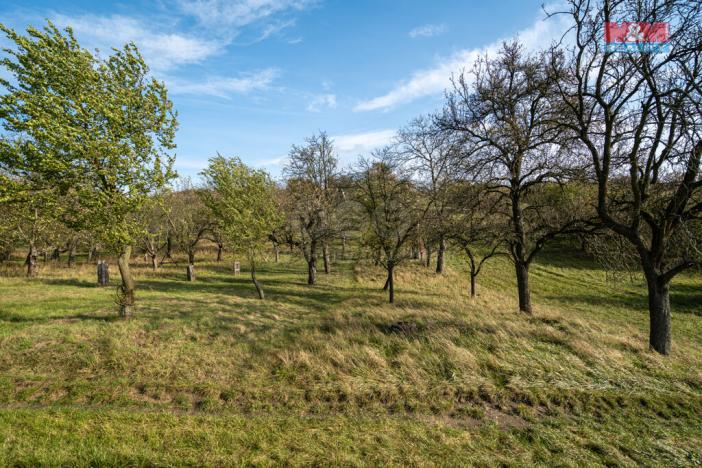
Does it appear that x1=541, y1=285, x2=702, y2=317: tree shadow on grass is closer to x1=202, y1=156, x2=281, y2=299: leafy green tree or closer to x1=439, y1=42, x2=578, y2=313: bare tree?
x1=439, y1=42, x2=578, y2=313: bare tree

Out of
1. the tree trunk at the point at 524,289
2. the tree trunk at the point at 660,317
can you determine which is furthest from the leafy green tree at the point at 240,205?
the tree trunk at the point at 660,317

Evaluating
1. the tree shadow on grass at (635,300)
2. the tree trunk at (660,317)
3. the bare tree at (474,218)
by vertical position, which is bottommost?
the tree shadow on grass at (635,300)

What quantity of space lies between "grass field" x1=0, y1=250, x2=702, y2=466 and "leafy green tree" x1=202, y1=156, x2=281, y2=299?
4.31 meters

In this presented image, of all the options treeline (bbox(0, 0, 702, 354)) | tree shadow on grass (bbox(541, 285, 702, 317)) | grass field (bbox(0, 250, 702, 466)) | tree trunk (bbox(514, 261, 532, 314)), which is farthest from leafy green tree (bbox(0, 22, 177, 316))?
tree shadow on grass (bbox(541, 285, 702, 317))

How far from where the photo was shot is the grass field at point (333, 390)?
4484 millimetres

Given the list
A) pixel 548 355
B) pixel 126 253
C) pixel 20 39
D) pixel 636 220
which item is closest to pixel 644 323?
pixel 636 220

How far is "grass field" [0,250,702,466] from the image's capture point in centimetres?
448

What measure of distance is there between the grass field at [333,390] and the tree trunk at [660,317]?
1.39 feet

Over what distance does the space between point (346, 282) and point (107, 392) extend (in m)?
16.7

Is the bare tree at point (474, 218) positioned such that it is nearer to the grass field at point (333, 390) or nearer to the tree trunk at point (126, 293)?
the grass field at point (333, 390)

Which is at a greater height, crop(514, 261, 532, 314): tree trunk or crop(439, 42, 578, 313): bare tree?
crop(439, 42, 578, 313): bare tree

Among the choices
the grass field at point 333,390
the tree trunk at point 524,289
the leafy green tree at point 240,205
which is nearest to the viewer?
the grass field at point 333,390

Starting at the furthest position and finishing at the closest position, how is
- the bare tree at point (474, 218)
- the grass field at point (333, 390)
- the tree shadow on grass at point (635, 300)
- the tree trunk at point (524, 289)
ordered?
1. the tree shadow on grass at point (635, 300)
2. the tree trunk at point (524, 289)
3. the bare tree at point (474, 218)
4. the grass field at point (333, 390)

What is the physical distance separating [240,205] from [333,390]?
37.3 feet
